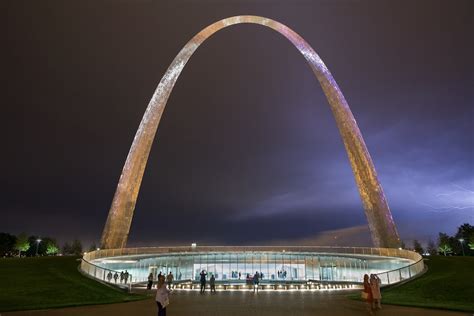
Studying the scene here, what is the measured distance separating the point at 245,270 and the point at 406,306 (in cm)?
3122

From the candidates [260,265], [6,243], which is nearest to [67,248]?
[6,243]

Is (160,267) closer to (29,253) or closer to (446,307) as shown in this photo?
(446,307)

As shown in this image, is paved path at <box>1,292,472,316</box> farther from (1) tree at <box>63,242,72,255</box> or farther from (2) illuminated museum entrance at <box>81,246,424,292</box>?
(1) tree at <box>63,242,72,255</box>

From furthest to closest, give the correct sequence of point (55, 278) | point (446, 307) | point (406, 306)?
point (55, 278) → point (406, 306) → point (446, 307)

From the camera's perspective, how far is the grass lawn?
14203 millimetres

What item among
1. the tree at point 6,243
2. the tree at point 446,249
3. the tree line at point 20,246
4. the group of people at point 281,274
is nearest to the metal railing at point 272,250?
the group of people at point 281,274

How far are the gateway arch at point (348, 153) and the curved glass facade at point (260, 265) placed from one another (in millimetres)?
3819

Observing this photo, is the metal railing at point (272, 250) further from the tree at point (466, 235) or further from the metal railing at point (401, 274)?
the tree at point (466, 235)

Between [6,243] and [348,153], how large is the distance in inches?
2925

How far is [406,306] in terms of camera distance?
13.8m

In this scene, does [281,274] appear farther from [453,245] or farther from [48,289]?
[453,245]

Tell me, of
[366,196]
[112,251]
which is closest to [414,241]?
[366,196]

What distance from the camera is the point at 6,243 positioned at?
73438 millimetres

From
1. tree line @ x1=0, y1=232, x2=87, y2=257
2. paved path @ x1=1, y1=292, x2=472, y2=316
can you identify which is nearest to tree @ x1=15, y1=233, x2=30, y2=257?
tree line @ x1=0, y1=232, x2=87, y2=257
